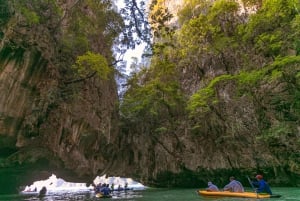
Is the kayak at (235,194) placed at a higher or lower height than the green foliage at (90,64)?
lower

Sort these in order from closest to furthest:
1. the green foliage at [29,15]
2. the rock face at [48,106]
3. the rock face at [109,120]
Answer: the green foliage at [29,15], the rock face at [48,106], the rock face at [109,120]

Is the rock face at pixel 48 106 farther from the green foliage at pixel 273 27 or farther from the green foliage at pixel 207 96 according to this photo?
the green foliage at pixel 273 27

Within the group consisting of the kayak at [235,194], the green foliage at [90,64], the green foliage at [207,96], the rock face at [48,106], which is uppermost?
the green foliage at [207,96]

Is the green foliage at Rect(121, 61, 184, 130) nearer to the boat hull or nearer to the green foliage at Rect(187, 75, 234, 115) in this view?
the green foliage at Rect(187, 75, 234, 115)

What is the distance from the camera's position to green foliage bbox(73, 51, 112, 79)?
564 inches

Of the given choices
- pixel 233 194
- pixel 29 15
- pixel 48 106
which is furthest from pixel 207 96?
pixel 29 15

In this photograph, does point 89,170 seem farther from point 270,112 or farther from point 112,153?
point 270,112

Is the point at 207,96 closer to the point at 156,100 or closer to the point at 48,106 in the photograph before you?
the point at 156,100

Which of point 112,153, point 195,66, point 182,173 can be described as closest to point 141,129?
point 112,153

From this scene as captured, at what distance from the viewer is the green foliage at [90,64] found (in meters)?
14.3

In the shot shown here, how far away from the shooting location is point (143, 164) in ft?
76.5

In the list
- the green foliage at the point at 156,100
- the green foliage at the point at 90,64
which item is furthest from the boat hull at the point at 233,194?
the green foliage at the point at 156,100

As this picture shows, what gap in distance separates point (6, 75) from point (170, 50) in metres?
14.3

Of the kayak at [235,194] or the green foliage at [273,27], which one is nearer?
the kayak at [235,194]
